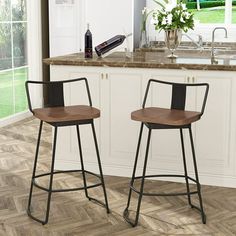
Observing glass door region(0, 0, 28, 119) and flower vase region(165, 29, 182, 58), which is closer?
flower vase region(165, 29, 182, 58)

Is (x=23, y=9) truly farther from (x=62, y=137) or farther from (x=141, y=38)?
(x=62, y=137)

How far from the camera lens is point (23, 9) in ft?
23.4

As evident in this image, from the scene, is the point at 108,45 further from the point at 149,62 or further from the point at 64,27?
the point at 64,27

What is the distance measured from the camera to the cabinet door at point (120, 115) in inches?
180

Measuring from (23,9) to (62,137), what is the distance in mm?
2824

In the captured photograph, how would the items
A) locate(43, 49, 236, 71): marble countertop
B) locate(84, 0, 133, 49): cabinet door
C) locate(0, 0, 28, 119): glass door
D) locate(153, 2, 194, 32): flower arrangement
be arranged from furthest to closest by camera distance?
locate(84, 0, 133, 49): cabinet door → locate(0, 0, 28, 119): glass door → locate(153, 2, 194, 32): flower arrangement → locate(43, 49, 236, 71): marble countertop

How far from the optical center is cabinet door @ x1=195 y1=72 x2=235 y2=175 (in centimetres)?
438

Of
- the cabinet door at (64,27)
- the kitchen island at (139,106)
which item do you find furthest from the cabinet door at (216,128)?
the cabinet door at (64,27)

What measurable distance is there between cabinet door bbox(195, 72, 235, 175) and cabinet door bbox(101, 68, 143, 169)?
0.53m

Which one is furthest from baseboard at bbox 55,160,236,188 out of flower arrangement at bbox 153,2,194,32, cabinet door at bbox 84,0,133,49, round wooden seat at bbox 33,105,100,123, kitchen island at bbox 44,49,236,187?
cabinet door at bbox 84,0,133,49

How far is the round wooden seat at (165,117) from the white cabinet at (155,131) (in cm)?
66

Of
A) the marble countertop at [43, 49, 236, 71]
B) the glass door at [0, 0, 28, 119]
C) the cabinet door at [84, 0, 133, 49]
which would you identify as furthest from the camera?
the cabinet door at [84, 0, 133, 49]

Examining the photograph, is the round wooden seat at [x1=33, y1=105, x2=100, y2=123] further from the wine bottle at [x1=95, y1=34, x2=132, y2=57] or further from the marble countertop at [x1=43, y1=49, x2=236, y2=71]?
the wine bottle at [x1=95, y1=34, x2=132, y2=57]

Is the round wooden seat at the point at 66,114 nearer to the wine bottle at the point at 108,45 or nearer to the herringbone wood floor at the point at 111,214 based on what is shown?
the herringbone wood floor at the point at 111,214
